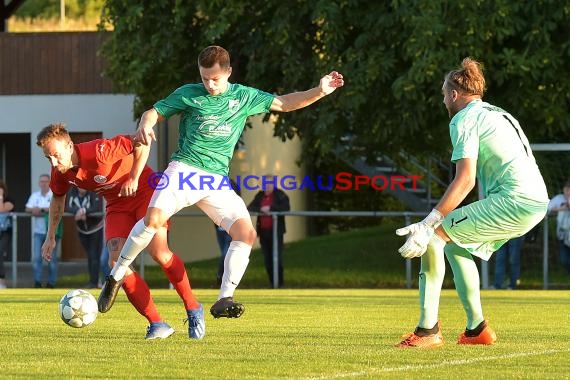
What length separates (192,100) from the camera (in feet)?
34.7

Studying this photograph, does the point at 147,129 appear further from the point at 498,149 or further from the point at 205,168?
the point at 498,149

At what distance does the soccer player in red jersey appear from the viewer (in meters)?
10.4

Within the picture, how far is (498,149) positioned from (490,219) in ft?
1.53

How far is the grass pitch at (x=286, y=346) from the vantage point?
841cm

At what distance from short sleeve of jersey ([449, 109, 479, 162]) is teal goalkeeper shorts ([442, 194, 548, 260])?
37cm

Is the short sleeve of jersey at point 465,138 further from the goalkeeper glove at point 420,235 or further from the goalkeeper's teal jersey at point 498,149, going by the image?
the goalkeeper glove at point 420,235

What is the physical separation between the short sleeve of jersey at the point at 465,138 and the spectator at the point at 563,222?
12.7m

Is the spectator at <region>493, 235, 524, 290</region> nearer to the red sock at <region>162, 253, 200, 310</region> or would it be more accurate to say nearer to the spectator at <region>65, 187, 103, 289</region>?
the spectator at <region>65, 187, 103, 289</region>

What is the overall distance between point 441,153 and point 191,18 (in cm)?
556

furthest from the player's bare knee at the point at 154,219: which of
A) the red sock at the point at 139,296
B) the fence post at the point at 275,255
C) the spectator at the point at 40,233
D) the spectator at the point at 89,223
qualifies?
the fence post at the point at 275,255

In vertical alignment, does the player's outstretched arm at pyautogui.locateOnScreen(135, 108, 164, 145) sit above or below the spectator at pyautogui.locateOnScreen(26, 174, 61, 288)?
above

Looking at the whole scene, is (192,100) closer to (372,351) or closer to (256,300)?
(372,351)

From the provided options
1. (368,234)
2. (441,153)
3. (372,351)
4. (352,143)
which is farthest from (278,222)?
(372,351)

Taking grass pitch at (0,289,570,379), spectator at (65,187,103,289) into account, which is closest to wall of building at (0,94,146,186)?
spectator at (65,187,103,289)
